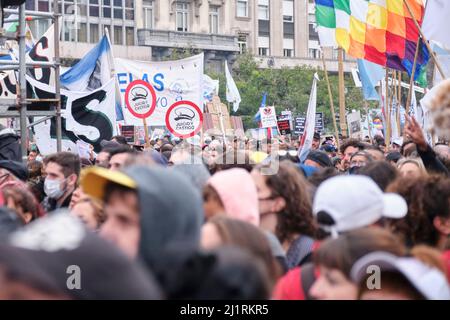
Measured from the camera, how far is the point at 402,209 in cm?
386

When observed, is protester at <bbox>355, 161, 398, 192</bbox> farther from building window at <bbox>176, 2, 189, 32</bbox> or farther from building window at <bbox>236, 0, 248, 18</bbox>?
building window at <bbox>236, 0, 248, 18</bbox>

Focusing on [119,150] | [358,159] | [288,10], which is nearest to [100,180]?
[119,150]

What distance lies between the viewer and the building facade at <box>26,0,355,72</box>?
5703 centimetres

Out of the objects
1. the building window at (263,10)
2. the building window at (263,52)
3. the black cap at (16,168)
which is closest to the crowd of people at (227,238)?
the black cap at (16,168)

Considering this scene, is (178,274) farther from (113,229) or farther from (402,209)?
(402,209)

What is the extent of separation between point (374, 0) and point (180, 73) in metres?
3.20

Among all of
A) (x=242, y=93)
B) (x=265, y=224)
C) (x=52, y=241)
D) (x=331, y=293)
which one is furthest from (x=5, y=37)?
(x=242, y=93)

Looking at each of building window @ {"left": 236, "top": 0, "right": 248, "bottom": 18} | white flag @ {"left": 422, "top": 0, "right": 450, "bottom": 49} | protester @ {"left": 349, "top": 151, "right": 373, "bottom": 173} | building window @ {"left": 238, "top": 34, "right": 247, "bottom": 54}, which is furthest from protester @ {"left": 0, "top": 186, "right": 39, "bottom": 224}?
building window @ {"left": 236, "top": 0, "right": 248, "bottom": 18}

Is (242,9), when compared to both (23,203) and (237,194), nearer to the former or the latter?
(23,203)

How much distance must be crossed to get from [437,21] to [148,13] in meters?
53.3

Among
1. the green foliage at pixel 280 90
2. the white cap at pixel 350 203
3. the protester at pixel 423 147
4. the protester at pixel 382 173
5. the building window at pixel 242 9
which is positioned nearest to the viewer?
the white cap at pixel 350 203

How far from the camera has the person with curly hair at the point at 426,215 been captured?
4.07 metres

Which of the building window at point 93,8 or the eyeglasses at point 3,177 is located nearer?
the eyeglasses at point 3,177

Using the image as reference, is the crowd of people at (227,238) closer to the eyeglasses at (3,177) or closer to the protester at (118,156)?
the protester at (118,156)
